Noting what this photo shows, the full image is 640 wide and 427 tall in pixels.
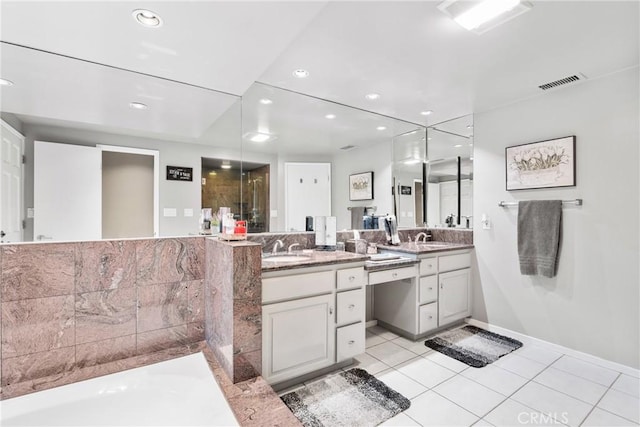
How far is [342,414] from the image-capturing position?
72.1 inches

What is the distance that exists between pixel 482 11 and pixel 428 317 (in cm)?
248

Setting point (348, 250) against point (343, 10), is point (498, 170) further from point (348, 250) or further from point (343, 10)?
point (343, 10)

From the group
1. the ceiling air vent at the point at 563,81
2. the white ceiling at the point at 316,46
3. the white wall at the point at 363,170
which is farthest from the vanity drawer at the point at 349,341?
the ceiling air vent at the point at 563,81

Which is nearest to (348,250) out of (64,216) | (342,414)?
(342,414)

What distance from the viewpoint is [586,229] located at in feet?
8.32

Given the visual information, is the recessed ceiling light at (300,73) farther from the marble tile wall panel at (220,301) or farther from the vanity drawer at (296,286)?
the vanity drawer at (296,286)

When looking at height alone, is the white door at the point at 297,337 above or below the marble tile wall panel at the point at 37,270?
below

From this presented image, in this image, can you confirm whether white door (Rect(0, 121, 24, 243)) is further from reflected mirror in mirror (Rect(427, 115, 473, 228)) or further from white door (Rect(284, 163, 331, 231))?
reflected mirror in mirror (Rect(427, 115, 473, 228))

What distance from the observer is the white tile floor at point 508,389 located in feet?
5.96

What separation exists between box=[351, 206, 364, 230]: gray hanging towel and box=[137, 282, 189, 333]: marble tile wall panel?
1.92 m

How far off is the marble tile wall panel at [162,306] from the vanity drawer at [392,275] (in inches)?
56.6

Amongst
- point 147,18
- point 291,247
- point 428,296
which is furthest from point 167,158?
point 428,296

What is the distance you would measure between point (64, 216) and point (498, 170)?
366cm

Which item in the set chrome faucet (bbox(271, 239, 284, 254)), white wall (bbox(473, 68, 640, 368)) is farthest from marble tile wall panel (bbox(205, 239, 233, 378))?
white wall (bbox(473, 68, 640, 368))
